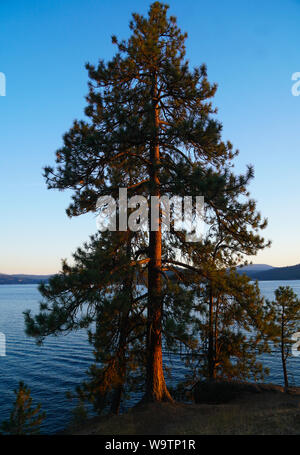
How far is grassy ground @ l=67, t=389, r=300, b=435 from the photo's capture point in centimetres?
729

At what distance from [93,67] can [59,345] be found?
3108cm

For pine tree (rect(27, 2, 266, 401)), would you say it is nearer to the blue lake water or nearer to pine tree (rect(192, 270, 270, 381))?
pine tree (rect(192, 270, 270, 381))

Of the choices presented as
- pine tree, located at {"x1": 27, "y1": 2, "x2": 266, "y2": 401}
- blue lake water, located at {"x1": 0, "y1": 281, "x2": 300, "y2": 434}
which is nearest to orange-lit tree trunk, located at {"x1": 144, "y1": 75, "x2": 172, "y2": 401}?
pine tree, located at {"x1": 27, "y1": 2, "x2": 266, "y2": 401}

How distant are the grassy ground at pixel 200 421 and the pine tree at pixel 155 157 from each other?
91 centimetres

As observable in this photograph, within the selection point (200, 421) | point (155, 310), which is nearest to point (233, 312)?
point (155, 310)

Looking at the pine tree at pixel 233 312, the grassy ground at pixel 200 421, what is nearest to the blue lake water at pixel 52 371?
the grassy ground at pixel 200 421

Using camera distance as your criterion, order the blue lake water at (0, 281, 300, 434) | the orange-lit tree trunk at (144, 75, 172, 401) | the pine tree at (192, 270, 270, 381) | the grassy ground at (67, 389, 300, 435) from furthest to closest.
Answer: the blue lake water at (0, 281, 300, 434)
the pine tree at (192, 270, 270, 381)
the orange-lit tree trunk at (144, 75, 172, 401)
the grassy ground at (67, 389, 300, 435)

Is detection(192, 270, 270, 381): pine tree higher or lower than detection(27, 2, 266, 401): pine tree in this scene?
lower

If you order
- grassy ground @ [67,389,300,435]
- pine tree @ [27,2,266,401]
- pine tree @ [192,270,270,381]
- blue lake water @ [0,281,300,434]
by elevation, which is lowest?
blue lake water @ [0,281,300,434]

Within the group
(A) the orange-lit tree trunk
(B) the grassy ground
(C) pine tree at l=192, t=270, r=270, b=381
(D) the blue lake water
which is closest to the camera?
(B) the grassy ground

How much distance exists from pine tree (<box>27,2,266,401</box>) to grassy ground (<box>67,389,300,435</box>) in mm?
905

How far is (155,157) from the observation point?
10555 millimetres

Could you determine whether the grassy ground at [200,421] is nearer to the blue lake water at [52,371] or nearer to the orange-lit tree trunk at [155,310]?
the orange-lit tree trunk at [155,310]
